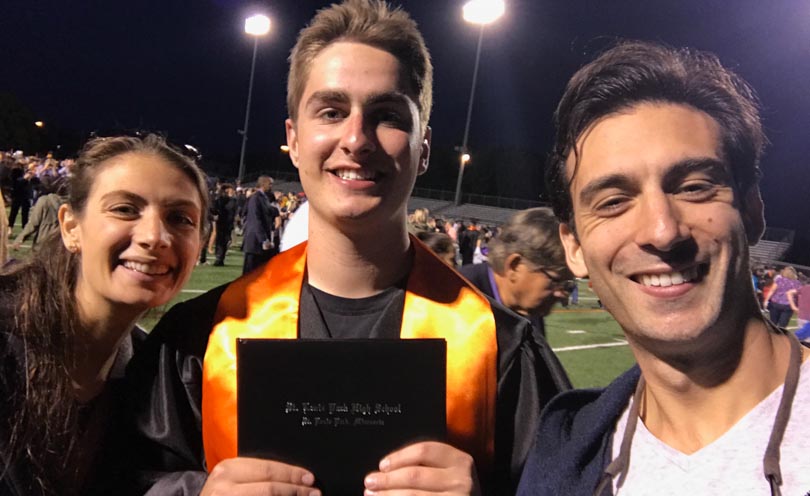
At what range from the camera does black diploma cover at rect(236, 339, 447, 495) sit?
4.86ft

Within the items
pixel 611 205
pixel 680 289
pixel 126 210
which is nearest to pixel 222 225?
pixel 126 210

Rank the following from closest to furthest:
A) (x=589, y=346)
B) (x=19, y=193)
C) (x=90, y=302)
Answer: (x=90, y=302), (x=589, y=346), (x=19, y=193)

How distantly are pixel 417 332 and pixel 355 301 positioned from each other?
0.20m

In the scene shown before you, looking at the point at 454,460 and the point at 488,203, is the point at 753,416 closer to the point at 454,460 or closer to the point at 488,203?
the point at 454,460

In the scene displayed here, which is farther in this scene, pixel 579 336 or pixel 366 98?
pixel 579 336

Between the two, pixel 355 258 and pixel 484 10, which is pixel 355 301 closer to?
pixel 355 258

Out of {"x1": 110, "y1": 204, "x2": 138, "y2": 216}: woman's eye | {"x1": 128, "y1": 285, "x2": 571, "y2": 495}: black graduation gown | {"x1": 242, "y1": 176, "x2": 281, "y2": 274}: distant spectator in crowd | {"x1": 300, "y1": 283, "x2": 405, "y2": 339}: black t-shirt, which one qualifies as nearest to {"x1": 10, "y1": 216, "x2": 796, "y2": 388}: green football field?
{"x1": 242, "y1": 176, "x2": 281, "y2": 274}: distant spectator in crowd

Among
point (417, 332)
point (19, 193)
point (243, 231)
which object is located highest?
point (19, 193)

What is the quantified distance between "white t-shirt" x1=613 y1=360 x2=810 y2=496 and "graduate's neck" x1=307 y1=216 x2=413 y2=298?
2.76 ft

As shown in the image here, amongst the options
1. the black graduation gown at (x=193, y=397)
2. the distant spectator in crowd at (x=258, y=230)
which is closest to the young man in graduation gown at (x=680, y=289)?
the black graduation gown at (x=193, y=397)

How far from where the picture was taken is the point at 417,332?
6.19 ft

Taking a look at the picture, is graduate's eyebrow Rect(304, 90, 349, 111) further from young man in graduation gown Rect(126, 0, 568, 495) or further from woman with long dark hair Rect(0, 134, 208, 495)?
woman with long dark hair Rect(0, 134, 208, 495)

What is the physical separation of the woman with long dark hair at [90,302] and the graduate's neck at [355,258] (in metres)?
0.55

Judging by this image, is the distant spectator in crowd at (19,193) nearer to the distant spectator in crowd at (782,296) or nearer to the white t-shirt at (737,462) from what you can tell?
the white t-shirt at (737,462)
